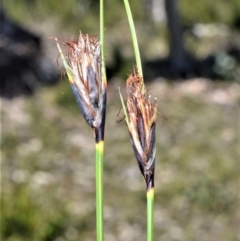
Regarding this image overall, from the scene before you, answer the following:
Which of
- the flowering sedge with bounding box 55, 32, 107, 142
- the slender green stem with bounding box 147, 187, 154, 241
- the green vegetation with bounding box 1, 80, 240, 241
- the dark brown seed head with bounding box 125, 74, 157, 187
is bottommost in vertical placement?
the slender green stem with bounding box 147, 187, 154, 241

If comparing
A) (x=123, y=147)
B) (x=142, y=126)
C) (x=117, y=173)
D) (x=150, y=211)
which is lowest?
(x=150, y=211)

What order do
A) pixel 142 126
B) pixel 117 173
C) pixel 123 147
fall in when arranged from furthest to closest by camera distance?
1. pixel 123 147
2. pixel 117 173
3. pixel 142 126

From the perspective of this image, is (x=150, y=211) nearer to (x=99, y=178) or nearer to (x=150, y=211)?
(x=150, y=211)

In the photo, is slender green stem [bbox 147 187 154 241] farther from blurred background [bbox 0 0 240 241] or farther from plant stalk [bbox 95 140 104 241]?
blurred background [bbox 0 0 240 241]

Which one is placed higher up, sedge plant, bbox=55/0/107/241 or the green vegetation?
the green vegetation

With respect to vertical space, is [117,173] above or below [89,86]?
above

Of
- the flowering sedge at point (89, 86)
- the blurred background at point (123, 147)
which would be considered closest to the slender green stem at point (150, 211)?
the flowering sedge at point (89, 86)

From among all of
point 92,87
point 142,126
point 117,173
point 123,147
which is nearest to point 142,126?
point 142,126

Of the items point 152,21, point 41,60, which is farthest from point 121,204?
point 152,21

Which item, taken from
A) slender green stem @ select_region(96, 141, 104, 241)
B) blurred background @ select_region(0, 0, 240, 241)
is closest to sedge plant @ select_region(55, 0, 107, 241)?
slender green stem @ select_region(96, 141, 104, 241)

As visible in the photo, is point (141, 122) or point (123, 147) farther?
point (123, 147)
